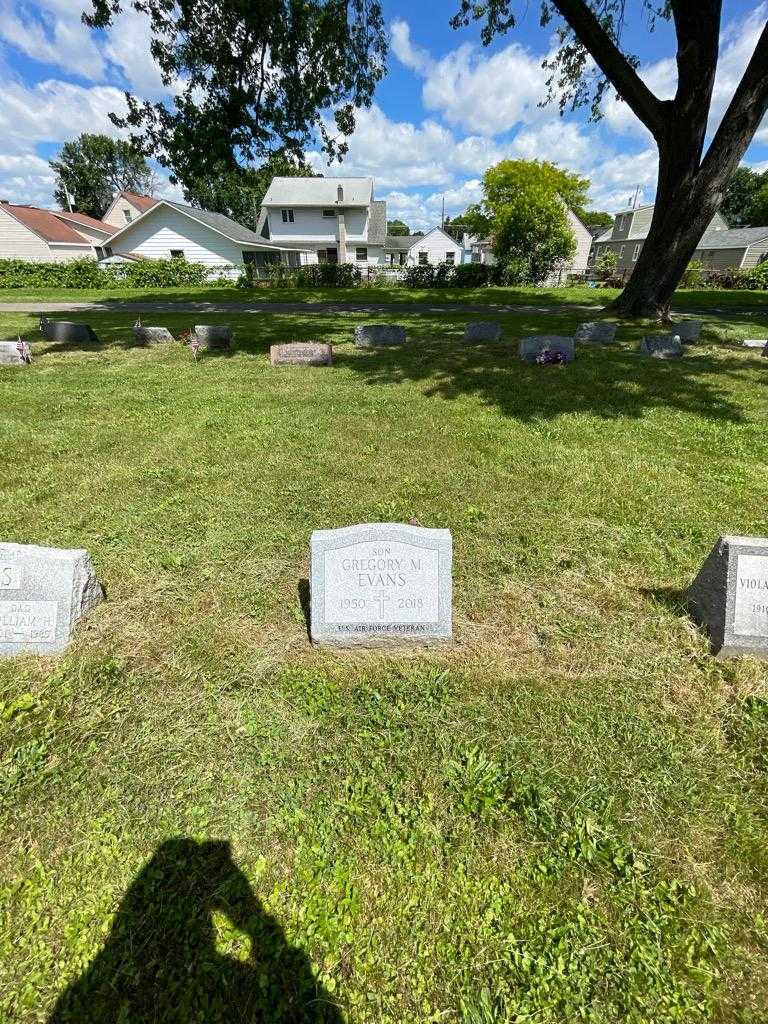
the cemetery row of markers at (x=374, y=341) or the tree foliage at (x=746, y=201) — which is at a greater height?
the tree foliage at (x=746, y=201)

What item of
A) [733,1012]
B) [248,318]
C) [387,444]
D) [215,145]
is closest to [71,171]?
[248,318]

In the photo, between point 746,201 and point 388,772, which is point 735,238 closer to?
point 746,201

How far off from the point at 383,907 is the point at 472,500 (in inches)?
135

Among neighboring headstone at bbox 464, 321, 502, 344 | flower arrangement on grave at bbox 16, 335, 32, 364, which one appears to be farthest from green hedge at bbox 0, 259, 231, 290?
neighboring headstone at bbox 464, 321, 502, 344

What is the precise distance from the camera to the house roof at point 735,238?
41938 mm

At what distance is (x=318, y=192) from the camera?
40875mm

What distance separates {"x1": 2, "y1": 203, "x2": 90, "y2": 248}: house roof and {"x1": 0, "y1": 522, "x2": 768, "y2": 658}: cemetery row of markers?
49526 millimetres

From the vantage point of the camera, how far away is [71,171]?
7431 cm

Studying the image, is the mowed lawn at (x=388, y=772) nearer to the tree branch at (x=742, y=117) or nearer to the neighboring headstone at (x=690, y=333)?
the neighboring headstone at (x=690, y=333)

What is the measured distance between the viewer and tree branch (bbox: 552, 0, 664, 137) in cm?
1102

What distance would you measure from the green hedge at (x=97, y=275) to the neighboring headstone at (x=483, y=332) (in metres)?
22.8

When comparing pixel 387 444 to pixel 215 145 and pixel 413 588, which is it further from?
pixel 215 145

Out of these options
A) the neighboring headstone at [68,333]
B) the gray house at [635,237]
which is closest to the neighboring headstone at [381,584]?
the neighboring headstone at [68,333]

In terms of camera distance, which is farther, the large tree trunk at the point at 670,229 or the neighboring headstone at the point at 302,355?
the large tree trunk at the point at 670,229
